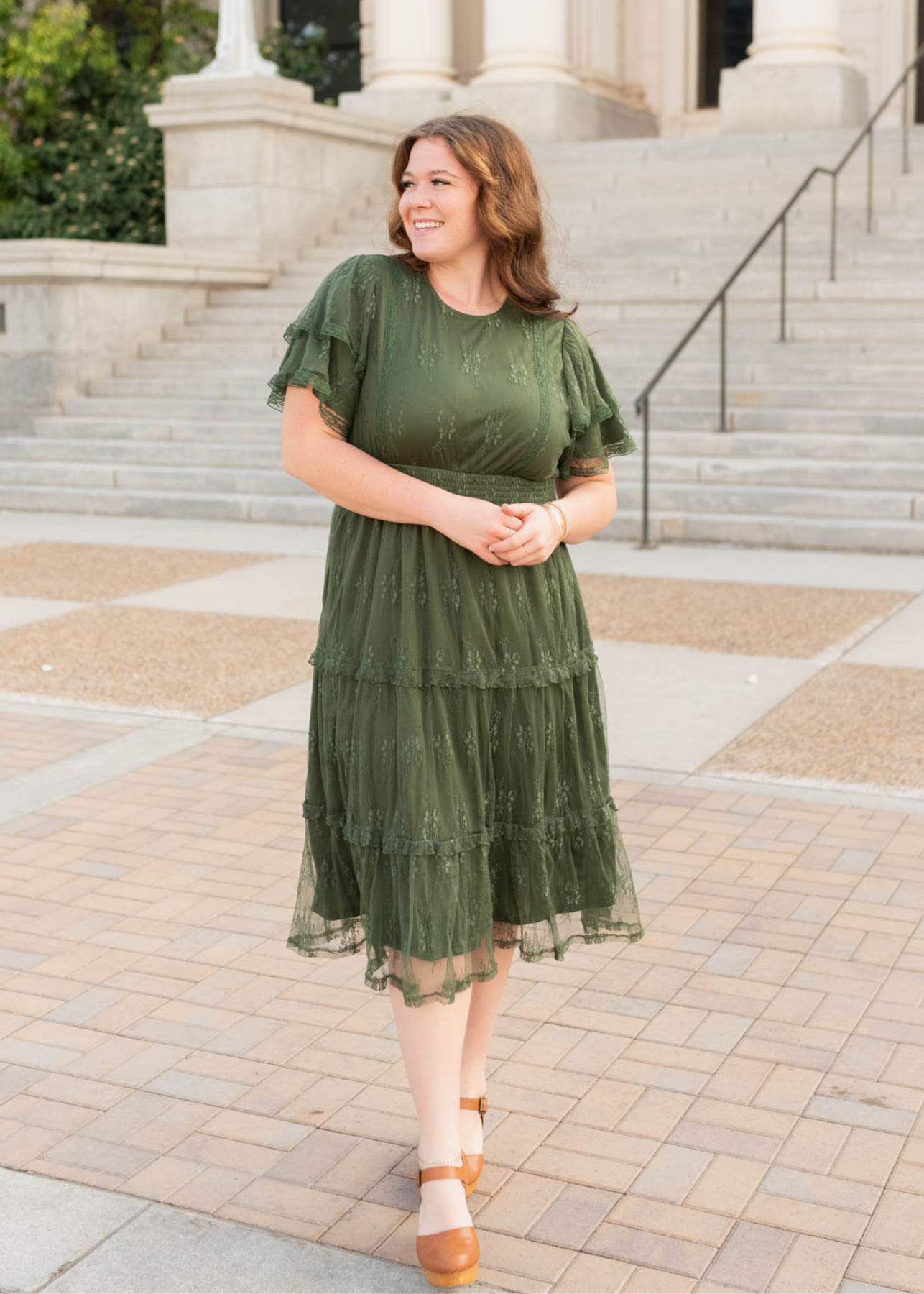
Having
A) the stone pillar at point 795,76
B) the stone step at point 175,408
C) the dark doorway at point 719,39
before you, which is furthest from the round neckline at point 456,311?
the dark doorway at point 719,39

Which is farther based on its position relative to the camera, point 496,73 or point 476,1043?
point 496,73

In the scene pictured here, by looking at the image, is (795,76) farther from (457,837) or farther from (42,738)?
(457,837)

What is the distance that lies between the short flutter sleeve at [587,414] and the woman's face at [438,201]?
1.04 feet

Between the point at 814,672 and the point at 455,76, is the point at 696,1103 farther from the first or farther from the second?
the point at 455,76

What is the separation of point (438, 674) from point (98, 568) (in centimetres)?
755

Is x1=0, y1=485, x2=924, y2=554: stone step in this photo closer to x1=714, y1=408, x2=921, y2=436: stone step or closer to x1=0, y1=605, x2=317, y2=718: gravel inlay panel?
x1=714, y1=408, x2=921, y2=436: stone step

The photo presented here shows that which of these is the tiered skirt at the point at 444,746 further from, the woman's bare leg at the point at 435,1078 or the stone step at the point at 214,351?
the stone step at the point at 214,351

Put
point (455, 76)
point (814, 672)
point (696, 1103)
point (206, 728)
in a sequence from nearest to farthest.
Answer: point (696, 1103), point (206, 728), point (814, 672), point (455, 76)

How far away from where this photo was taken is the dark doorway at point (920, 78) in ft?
66.7

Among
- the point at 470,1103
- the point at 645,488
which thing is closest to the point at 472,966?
the point at 470,1103

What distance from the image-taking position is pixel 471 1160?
10.3ft

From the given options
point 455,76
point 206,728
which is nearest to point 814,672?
point 206,728

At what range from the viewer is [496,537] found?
9.35 feet

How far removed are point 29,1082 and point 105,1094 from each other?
184 mm
